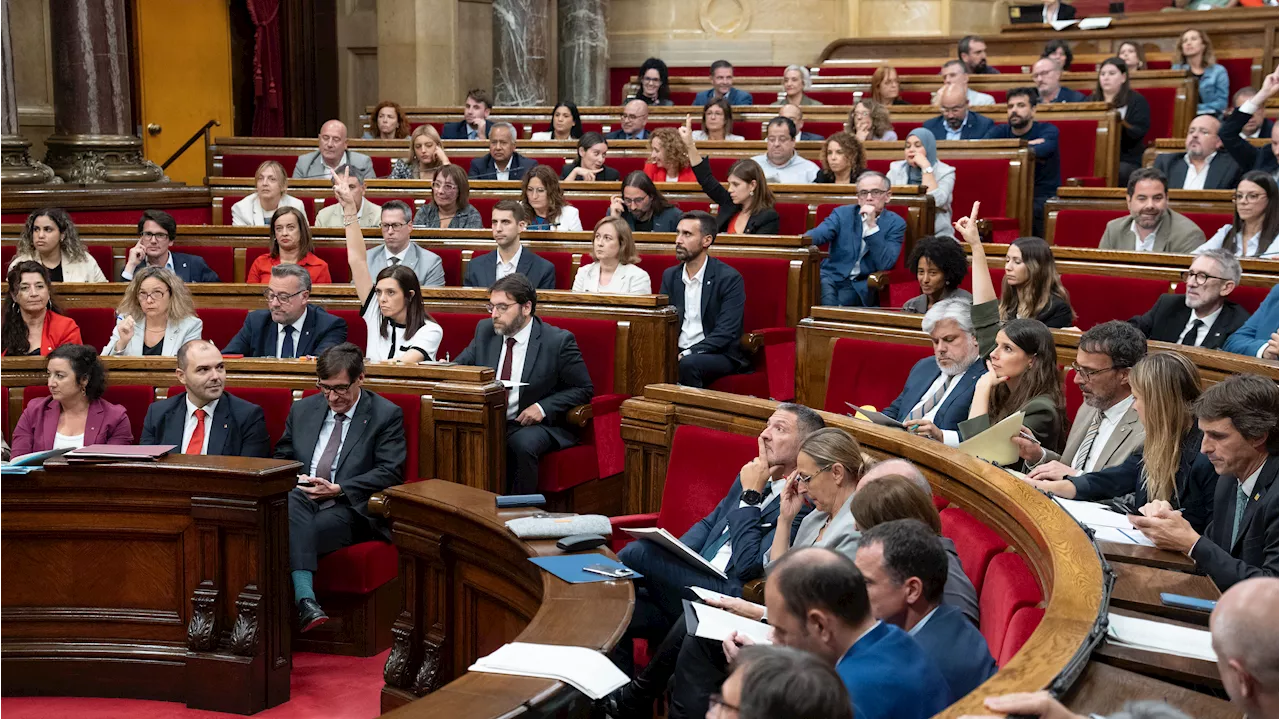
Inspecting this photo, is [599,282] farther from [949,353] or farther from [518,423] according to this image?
[949,353]

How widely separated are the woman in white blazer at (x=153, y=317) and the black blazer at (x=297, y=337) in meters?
0.19

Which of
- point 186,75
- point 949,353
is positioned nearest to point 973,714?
point 949,353

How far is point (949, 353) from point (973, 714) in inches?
90.4

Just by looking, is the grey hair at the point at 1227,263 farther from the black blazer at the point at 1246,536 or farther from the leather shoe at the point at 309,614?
the leather shoe at the point at 309,614

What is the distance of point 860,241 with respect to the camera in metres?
5.52

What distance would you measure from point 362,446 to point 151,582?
0.68 metres

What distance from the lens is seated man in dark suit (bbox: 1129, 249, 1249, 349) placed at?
3965mm

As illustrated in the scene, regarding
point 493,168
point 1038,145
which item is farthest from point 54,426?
point 1038,145

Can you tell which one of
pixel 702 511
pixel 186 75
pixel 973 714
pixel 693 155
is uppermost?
pixel 186 75

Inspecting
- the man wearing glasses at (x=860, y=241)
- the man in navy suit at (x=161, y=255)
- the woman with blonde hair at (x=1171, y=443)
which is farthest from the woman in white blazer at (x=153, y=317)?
the woman with blonde hair at (x=1171, y=443)

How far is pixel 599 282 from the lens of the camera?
5.14 meters

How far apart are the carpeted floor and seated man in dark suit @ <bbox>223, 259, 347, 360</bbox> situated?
1375 mm

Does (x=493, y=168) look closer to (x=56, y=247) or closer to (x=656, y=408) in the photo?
(x=56, y=247)

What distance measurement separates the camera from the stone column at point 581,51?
9586 millimetres
